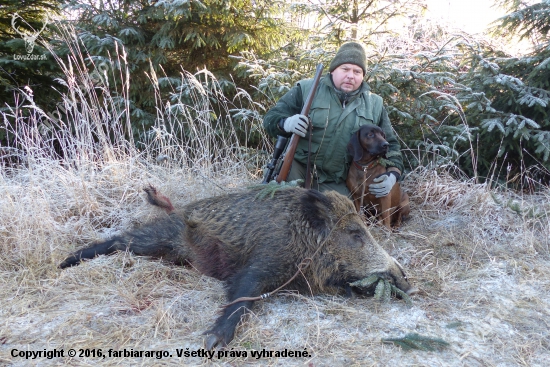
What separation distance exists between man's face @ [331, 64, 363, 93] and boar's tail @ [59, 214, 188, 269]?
2.18 m

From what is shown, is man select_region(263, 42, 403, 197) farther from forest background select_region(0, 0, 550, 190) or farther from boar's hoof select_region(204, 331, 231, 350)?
boar's hoof select_region(204, 331, 231, 350)

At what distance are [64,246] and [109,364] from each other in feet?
5.44

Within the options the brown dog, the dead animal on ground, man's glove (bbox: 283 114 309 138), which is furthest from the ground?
man's glove (bbox: 283 114 309 138)

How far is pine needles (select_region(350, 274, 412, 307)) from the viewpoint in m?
2.70

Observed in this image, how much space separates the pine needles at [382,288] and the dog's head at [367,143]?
4.46ft

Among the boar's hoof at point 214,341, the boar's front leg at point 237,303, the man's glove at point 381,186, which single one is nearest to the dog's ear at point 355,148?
the man's glove at point 381,186

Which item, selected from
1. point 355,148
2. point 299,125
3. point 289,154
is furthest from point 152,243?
point 355,148

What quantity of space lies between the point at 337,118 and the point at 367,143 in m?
0.59

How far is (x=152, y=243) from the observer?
10.5 feet

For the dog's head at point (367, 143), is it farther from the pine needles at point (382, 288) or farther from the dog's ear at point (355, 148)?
the pine needles at point (382, 288)

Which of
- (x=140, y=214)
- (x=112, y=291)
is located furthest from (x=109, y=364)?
(x=140, y=214)

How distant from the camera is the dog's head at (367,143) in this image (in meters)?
3.75

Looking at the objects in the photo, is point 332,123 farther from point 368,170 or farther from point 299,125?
point 368,170

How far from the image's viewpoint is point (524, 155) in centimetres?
547
